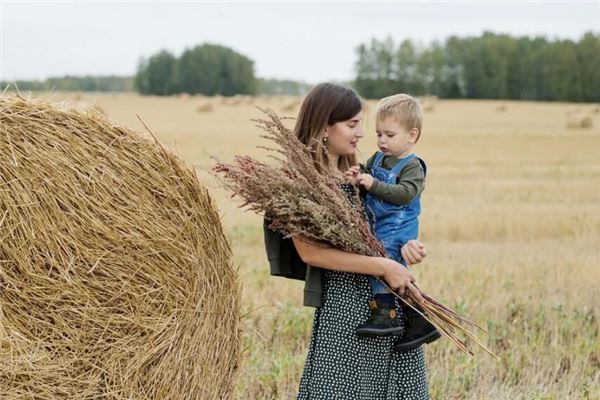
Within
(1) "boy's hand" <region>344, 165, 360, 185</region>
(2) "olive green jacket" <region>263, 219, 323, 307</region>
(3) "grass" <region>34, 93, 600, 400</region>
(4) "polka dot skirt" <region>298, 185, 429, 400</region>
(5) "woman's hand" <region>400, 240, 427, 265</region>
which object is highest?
(1) "boy's hand" <region>344, 165, 360, 185</region>

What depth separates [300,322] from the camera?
22.8 ft

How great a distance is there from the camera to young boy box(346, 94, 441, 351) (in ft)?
14.0

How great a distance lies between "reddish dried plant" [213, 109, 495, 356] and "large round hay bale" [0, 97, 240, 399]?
48 centimetres

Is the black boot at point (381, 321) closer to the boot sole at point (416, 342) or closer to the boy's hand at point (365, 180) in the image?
the boot sole at point (416, 342)

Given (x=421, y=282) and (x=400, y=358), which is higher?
(x=400, y=358)

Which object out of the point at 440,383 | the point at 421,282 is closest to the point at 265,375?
the point at 440,383

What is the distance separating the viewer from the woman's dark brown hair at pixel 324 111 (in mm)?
4363

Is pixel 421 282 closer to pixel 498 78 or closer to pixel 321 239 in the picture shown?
pixel 321 239

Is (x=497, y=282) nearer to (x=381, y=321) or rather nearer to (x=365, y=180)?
(x=381, y=321)

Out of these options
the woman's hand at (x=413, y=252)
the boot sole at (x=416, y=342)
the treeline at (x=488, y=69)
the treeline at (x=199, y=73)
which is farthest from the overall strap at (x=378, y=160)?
the treeline at (x=488, y=69)

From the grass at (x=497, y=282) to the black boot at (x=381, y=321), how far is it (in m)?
0.82

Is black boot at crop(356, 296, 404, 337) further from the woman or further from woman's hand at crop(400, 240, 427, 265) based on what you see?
woman's hand at crop(400, 240, 427, 265)

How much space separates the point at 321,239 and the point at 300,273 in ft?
1.47

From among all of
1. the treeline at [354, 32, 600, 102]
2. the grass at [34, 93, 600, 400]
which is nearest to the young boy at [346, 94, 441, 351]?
the grass at [34, 93, 600, 400]
